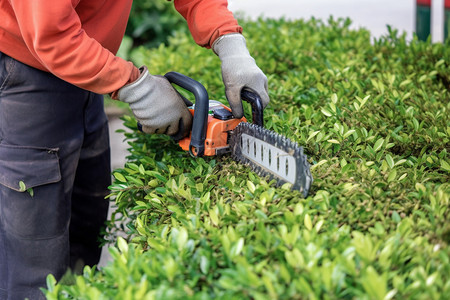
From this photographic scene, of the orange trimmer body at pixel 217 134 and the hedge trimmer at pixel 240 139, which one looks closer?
the hedge trimmer at pixel 240 139

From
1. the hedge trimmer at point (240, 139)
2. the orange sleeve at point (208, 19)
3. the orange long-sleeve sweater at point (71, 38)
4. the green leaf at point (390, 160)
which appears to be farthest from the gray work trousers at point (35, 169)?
the green leaf at point (390, 160)

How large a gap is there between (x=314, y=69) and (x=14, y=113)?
5.41ft

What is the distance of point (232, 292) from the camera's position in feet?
4.42

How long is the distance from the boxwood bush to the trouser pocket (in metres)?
0.31

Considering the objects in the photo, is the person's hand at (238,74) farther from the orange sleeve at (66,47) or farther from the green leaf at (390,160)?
the green leaf at (390,160)

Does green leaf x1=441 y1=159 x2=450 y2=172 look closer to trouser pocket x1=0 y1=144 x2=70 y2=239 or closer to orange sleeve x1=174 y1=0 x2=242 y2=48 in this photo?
orange sleeve x1=174 y1=0 x2=242 y2=48

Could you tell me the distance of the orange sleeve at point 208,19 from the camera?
8.35 feet

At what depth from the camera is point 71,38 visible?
6.41ft

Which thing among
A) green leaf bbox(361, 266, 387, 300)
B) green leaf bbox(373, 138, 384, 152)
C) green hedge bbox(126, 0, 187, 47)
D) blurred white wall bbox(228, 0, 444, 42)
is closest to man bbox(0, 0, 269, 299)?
green leaf bbox(373, 138, 384, 152)

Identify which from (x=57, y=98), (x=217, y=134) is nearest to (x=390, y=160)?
(x=217, y=134)

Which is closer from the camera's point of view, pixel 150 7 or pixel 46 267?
pixel 46 267

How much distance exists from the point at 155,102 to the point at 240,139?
0.37m

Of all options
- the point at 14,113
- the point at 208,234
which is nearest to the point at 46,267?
the point at 14,113

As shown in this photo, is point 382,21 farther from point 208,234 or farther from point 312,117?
point 208,234
